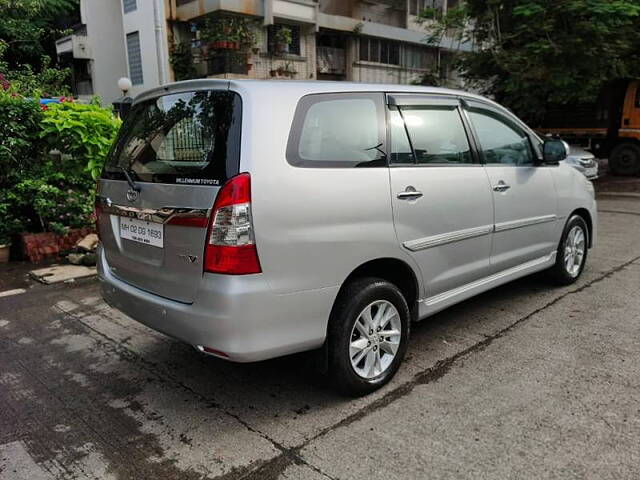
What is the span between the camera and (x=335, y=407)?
295 cm

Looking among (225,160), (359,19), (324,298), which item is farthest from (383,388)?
(359,19)

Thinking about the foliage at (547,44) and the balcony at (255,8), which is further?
the balcony at (255,8)

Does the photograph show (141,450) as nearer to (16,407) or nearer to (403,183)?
(16,407)

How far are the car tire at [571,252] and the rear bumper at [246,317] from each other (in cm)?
289

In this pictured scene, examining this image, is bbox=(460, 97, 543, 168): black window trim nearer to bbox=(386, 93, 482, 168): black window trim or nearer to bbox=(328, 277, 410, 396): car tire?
bbox=(386, 93, 482, 168): black window trim

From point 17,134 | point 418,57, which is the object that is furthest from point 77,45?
point 17,134

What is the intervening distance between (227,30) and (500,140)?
1344 cm

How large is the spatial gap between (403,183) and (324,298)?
87 centimetres

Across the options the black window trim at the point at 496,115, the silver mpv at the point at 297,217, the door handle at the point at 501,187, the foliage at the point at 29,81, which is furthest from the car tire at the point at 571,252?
the foliage at the point at 29,81

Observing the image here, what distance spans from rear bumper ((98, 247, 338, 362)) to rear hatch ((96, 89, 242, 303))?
0.32 feet

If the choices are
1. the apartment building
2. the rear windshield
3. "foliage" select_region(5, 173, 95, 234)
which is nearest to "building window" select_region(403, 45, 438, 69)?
the apartment building

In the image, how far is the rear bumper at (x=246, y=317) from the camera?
98.3 inches

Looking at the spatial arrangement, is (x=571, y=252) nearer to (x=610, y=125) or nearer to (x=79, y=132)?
(x=79, y=132)

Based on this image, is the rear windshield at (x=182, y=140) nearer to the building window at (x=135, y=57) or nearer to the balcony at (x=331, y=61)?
the building window at (x=135, y=57)
